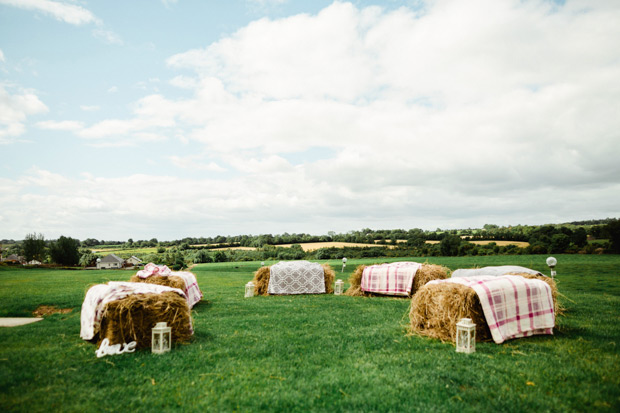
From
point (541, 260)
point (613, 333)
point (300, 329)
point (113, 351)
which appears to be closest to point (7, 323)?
point (113, 351)

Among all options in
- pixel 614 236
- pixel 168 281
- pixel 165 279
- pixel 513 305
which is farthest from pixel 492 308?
pixel 614 236

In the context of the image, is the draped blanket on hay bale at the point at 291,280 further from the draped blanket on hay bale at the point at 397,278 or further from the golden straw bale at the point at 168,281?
the golden straw bale at the point at 168,281

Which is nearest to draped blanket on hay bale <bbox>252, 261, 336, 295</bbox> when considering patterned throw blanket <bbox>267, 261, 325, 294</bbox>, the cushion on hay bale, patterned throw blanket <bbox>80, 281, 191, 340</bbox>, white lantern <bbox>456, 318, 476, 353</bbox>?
patterned throw blanket <bbox>267, 261, 325, 294</bbox>

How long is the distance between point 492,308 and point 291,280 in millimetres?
11330

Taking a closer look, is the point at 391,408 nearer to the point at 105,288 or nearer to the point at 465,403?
the point at 465,403

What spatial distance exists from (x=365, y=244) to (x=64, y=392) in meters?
53.6

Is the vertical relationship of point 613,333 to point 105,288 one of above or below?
below

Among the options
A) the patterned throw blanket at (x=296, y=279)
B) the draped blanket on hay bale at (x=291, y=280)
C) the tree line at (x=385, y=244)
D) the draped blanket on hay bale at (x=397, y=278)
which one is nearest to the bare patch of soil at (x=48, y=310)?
the draped blanket on hay bale at (x=291, y=280)

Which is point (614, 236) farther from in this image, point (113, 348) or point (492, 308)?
point (113, 348)

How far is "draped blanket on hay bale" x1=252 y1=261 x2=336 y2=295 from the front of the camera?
688 inches

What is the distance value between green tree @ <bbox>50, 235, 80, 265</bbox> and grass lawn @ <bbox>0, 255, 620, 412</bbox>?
81826 mm

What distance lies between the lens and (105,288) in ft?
25.0

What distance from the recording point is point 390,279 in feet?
51.6

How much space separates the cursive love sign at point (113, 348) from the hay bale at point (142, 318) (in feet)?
0.34
